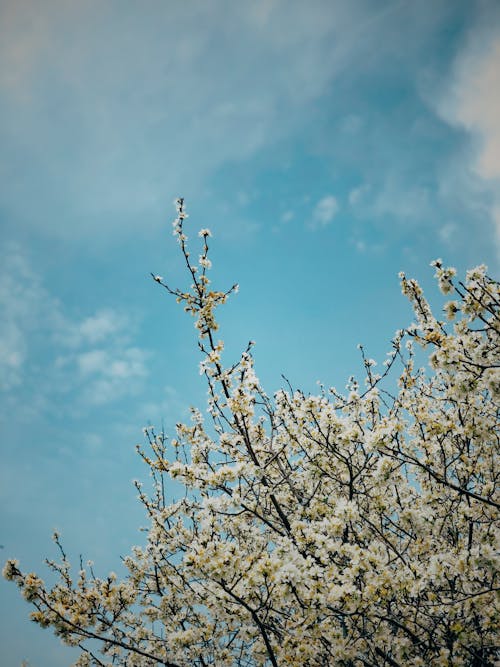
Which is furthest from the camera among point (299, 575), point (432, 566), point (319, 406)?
point (319, 406)

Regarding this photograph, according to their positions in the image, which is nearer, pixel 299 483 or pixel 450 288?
pixel 450 288

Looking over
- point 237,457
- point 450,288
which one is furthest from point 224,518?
point 450,288

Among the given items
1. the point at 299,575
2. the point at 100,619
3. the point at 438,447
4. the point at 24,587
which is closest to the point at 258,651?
the point at 100,619

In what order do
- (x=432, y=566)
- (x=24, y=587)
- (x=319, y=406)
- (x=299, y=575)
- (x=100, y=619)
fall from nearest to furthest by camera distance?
(x=299, y=575) < (x=432, y=566) < (x=24, y=587) < (x=319, y=406) < (x=100, y=619)

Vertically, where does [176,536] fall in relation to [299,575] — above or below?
above

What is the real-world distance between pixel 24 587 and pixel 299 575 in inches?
157

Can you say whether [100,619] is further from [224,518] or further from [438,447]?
[438,447]

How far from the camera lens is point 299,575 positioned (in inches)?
183

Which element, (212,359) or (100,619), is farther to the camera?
(100,619)

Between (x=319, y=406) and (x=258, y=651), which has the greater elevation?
(x=319, y=406)

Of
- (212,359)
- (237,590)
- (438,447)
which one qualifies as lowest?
(237,590)

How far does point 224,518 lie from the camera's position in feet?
25.4

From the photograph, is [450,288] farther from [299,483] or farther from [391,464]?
[299,483]

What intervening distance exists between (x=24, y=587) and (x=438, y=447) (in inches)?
252
